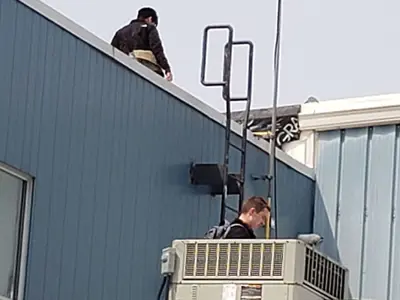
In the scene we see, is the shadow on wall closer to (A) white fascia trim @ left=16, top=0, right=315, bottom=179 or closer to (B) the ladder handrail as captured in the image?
(A) white fascia trim @ left=16, top=0, right=315, bottom=179

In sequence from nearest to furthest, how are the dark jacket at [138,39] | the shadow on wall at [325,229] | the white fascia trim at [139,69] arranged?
the white fascia trim at [139,69]
the dark jacket at [138,39]
the shadow on wall at [325,229]

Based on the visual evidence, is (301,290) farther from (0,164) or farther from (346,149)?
(346,149)

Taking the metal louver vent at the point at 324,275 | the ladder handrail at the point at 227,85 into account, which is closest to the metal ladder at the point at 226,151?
the ladder handrail at the point at 227,85

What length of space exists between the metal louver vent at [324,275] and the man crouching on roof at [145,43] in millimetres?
4252

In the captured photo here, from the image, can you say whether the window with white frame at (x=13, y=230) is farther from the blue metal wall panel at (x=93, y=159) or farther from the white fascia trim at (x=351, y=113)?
the white fascia trim at (x=351, y=113)

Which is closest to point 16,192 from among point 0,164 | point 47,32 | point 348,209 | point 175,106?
point 0,164

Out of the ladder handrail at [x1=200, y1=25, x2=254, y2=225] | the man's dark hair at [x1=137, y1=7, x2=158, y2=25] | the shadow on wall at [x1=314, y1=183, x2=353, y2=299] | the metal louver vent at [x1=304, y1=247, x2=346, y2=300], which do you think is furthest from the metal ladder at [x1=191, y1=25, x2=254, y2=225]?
the metal louver vent at [x1=304, y1=247, x2=346, y2=300]

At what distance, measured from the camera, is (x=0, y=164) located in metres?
12.3

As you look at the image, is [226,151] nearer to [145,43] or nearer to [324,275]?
[145,43]

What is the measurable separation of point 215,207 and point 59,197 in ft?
9.98

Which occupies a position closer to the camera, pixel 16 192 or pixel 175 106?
pixel 16 192

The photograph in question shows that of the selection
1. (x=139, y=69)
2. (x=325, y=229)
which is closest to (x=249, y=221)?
(x=139, y=69)

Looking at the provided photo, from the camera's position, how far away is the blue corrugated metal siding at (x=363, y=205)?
17281 millimetres

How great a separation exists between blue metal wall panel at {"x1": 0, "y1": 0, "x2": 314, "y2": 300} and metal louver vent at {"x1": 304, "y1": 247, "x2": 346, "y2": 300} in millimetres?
2657
